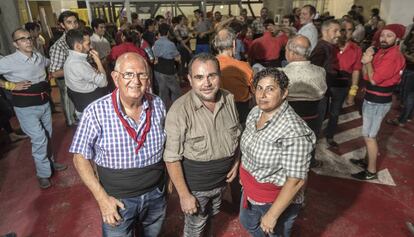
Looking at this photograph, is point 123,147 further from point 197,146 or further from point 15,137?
point 15,137

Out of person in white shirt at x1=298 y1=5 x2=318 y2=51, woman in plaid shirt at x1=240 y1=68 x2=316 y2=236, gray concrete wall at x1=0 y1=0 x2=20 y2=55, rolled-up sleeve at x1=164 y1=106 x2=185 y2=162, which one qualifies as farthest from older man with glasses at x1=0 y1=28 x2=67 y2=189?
gray concrete wall at x1=0 y1=0 x2=20 y2=55

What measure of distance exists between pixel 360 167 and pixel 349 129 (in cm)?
135

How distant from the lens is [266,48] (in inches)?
220

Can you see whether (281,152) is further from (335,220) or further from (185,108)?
(335,220)

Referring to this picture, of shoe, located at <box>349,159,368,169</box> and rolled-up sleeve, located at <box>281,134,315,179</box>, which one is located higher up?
rolled-up sleeve, located at <box>281,134,315,179</box>

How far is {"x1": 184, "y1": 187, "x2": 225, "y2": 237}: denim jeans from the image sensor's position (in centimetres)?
211

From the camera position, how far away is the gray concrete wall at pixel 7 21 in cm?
655

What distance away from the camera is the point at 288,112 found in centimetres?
171

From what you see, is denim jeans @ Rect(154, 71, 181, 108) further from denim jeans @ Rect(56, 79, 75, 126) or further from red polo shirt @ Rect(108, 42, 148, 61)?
denim jeans @ Rect(56, 79, 75, 126)

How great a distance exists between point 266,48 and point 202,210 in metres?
4.22

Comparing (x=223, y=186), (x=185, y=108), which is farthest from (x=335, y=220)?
(x=185, y=108)

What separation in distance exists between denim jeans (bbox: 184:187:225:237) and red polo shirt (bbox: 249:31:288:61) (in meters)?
3.98

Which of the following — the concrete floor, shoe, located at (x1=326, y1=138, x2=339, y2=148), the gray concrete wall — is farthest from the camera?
the gray concrete wall

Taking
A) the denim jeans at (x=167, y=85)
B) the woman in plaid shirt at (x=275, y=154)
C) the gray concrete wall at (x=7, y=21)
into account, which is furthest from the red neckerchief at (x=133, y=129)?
the gray concrete wall at (x=7, y=21)
